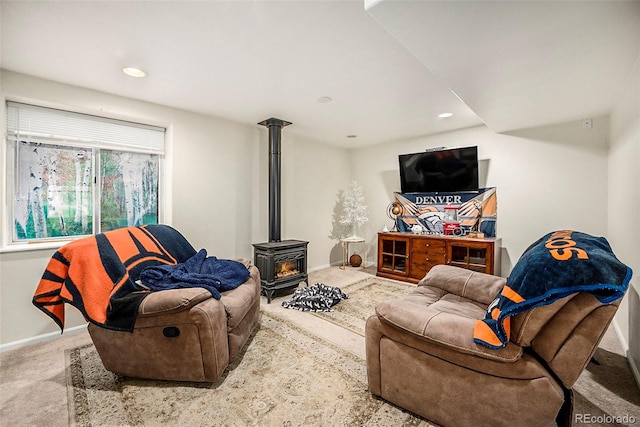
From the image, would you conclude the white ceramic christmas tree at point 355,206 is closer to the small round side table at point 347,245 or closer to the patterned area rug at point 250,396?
the small round side table at point 347,245

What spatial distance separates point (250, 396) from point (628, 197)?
3.20 metres

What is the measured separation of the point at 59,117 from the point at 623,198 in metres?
5.19

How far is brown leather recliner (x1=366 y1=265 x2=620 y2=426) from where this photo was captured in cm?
115

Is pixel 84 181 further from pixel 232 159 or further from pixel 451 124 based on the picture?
pixel 451 124

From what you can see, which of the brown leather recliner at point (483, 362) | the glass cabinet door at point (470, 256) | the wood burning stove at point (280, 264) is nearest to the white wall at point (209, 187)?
the wood burning stove at point (280, 264)

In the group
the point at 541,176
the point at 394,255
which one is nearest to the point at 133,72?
the point at 394,255

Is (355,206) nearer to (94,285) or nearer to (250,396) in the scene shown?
(250,396)

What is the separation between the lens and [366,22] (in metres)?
1.73

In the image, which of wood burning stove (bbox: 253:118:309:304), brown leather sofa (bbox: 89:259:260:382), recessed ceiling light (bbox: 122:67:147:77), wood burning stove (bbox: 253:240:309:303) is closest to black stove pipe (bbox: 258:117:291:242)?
wood burning stove (bbox: 253:118:309:304)

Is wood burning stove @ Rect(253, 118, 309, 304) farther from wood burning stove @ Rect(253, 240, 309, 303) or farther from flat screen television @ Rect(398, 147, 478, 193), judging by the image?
flat screen television @ Rect(398, 147, 478, 193)

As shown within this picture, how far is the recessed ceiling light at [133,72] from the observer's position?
2.31 meters

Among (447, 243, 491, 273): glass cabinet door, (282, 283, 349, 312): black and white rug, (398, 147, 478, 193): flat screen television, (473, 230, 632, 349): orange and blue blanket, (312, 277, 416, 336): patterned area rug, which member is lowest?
(312, 277, 416, 336): patterned area rug

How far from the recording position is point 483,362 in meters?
1.29

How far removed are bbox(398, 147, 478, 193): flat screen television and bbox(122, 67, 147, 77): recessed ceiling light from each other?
3637mm
